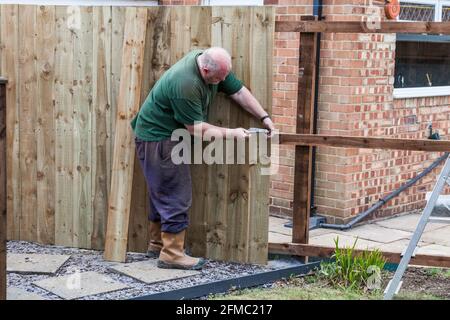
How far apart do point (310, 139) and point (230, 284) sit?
1311 millimetres

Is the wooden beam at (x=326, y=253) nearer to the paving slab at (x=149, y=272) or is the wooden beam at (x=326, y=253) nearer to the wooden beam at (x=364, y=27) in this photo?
the paving slab at (x=149, y=272)

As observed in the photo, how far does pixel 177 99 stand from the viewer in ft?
20.4

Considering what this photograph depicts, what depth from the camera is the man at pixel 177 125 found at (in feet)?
20.4

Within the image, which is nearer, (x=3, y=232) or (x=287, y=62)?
(x=3, y=232)

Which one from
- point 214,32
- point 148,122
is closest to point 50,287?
point 148,122

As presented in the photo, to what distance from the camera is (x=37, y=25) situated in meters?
7.21

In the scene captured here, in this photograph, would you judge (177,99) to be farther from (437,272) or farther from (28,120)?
(437,272)

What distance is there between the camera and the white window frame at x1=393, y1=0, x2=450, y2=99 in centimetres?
877

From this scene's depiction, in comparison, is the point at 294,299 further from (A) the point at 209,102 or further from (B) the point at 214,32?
(B) the point at 214,32

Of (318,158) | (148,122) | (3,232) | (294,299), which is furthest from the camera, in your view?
(318,158)

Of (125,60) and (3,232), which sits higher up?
(125,60)

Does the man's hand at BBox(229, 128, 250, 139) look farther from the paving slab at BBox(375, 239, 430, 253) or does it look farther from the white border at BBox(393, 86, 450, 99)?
the white border at BBox(393, 86, 450, 99)
